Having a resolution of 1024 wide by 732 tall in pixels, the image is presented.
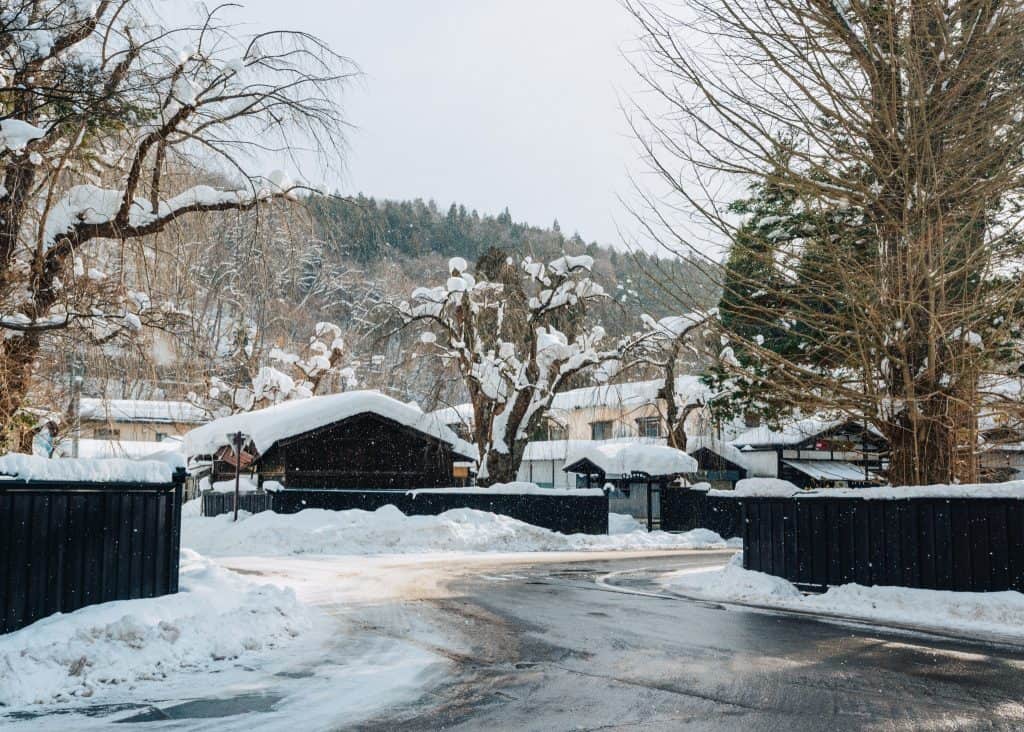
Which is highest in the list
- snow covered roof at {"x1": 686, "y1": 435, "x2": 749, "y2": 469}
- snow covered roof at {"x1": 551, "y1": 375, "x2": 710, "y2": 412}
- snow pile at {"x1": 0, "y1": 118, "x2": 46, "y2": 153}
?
snow covered roof at {"x1": 551, "y1": 375, "x2": 710, "y2": 412}

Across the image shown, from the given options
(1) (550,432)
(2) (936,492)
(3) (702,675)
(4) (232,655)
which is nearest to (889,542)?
(2) (936,492)

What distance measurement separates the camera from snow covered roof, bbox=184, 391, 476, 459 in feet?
105

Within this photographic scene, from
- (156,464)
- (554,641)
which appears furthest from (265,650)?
(554,641)

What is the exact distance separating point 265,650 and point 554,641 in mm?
3096

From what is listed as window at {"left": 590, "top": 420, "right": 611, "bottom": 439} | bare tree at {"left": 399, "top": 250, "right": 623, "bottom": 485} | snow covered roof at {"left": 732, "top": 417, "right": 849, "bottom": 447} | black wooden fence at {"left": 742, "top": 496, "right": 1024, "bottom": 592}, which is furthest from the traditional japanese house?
black wooden fence at {"left": 742, "top": 496, "right": 1024, "bottom": 592}

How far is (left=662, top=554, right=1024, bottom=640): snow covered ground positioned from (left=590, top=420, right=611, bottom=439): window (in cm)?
4731

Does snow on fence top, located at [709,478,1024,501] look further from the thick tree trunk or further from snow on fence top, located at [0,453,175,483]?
snow on fence top, located at [0,453,175,483]

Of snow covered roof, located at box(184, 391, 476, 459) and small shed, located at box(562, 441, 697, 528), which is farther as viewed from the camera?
small shed, located at box(562, 441, 697, 528)

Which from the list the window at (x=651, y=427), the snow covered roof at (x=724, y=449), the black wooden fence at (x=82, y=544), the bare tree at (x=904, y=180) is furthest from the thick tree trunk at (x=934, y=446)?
the window at (x=651, y=427)

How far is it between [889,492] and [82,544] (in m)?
11.1

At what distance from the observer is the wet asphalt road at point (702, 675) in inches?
258

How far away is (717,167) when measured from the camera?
44.4 ft

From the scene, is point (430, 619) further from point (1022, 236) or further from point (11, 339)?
point (1022, 236)

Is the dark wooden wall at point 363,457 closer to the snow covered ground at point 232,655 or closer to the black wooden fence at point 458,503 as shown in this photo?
the black wooden fence at point 458,503
